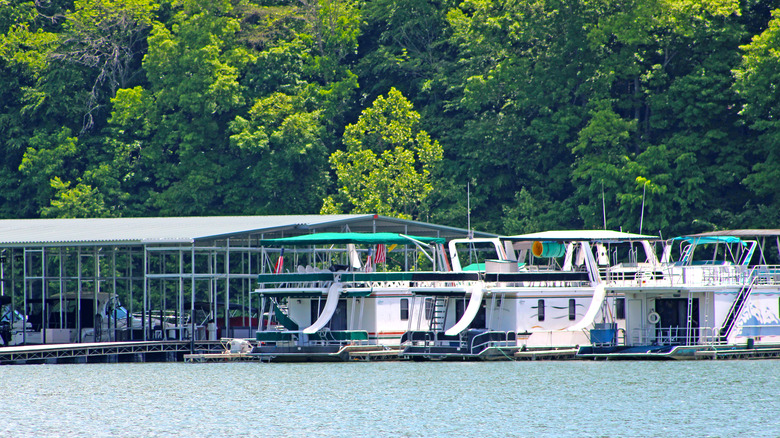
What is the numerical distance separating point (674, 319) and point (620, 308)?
1.93 meters

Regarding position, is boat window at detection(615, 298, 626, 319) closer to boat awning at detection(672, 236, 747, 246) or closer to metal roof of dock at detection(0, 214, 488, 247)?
boat awning at detection(672, 236, 747, 246)

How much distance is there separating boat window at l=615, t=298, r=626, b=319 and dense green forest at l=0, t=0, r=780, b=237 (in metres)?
15.8

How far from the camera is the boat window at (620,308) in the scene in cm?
4819

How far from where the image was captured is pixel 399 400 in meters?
37.7

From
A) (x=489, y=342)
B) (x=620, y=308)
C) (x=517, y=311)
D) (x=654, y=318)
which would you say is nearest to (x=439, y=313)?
(x=489, y=342)

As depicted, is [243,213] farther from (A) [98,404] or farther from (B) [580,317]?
(A) [98,404]

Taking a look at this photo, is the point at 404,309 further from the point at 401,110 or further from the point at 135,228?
the point at 401,110

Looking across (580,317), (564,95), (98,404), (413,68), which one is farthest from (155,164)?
(98,404)

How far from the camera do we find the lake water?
3288 centimetres

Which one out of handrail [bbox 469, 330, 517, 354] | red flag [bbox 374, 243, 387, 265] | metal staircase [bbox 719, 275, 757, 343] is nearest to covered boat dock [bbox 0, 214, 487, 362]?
red flag [bbox 374, 243, 387, 265]

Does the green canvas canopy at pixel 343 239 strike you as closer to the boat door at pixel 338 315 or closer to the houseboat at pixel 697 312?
the boat door at pixel 338 315

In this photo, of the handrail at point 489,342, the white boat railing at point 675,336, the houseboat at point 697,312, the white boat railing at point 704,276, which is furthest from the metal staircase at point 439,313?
the white boat railing at point 675,336

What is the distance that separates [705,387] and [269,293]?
15338 millimetres

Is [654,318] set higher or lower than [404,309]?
lower
